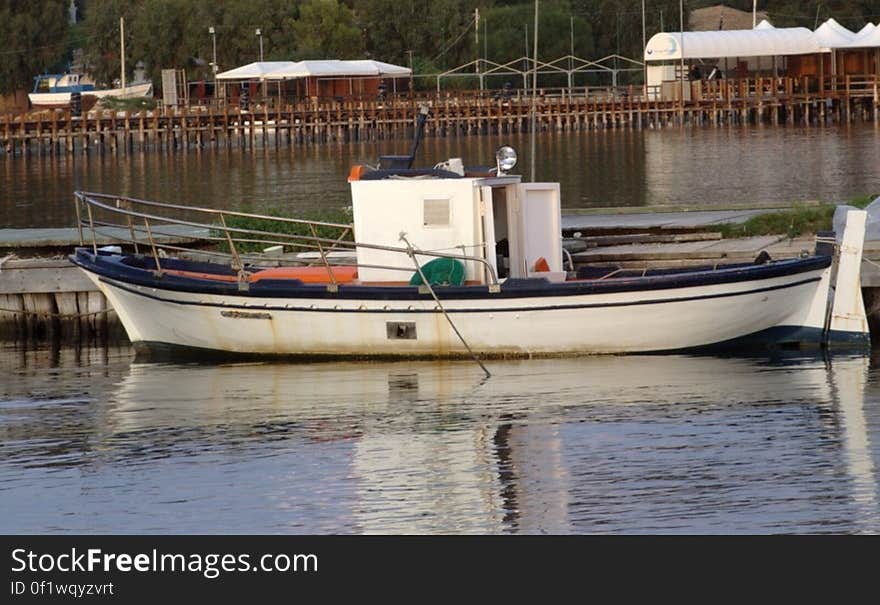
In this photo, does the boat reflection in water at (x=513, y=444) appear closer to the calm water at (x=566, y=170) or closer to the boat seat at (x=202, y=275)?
the boat seat at (x=202, y=275)

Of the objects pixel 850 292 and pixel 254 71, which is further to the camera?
pixel 254 71

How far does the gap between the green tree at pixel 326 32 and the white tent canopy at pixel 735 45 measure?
25.7 metres

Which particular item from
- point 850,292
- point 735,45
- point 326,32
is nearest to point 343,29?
point 326,32

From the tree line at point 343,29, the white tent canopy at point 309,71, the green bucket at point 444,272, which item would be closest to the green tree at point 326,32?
the tree line at point 343,29

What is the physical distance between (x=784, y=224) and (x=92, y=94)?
9626cm

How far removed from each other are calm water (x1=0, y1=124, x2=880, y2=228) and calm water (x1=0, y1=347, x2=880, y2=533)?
23704 millimetres

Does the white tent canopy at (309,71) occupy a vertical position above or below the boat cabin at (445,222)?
above

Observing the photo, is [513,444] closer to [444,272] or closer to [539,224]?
[444,272]

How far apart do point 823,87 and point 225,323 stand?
290 ft

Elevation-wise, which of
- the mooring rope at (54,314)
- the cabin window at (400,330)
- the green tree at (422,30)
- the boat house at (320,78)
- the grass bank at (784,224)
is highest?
the green tree at (422,30)

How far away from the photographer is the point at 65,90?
408 ft

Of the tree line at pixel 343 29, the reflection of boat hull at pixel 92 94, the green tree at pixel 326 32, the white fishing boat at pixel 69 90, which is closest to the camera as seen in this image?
the tree line at pixel 343 29

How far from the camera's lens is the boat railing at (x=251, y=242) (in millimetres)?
22625
